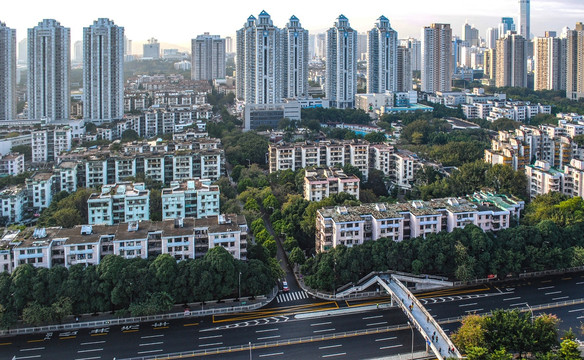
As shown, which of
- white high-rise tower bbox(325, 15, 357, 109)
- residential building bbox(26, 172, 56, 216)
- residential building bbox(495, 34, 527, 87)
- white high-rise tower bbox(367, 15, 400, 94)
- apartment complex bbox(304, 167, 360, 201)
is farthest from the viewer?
residential building bbox(495, 34, 527, 87)

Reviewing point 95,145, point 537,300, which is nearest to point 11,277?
point 537,300

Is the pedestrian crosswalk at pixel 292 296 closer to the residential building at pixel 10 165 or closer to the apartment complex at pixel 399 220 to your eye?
the apartment complex at pixel 399 220

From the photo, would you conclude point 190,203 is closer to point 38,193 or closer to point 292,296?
point 292,296

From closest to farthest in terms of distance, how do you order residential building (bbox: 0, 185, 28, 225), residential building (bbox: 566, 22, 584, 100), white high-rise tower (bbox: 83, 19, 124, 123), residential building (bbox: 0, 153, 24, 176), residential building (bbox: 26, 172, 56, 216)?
1. residential building (bbox: 0, 185, 28, 225)
2. residential building (bbox: 26, 172, 56, 216)
3. residential building (bbox: 0, 153, 24, 176)
4. white high-rise tower (bbox: 83, 19, 124, 123)
5. residential building (bbox: 566, 22, 584, 100)

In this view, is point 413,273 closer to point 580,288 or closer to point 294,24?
point 580,288

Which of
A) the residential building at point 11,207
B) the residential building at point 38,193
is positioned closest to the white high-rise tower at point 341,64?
the residential building at point 38,193

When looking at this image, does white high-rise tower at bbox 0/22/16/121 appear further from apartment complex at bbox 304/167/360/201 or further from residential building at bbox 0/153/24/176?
apartment complex at bbox 304/167/360/201

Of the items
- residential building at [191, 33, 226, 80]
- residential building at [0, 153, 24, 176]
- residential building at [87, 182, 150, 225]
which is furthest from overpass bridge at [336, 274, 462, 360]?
residential building at [191, 33, 226, 80]

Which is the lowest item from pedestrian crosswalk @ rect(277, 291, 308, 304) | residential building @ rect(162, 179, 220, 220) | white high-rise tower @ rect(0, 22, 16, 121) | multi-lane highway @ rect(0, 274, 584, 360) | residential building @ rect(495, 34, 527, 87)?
multi-lane highway @ rect(0, 274, 584, 360)

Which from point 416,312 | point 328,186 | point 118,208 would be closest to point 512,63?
point 328,186
